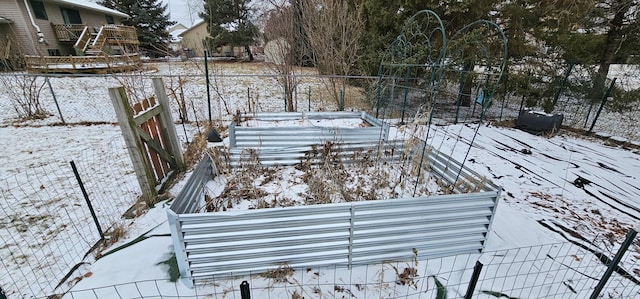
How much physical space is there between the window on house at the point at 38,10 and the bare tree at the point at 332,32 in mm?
14862

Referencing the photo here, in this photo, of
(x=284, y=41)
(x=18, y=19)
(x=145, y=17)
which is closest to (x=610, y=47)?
(x=284, y=41)

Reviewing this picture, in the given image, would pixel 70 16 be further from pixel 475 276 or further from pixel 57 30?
pixel 475 276

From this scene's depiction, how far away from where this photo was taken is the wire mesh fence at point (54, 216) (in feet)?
6.56

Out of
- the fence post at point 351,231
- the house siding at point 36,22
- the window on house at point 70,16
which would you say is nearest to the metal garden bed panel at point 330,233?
the fence post at point 351,231

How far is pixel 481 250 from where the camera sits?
223 cm

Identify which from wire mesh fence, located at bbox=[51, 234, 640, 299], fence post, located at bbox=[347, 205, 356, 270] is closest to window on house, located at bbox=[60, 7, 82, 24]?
wire mesh fence, located at bbox=[51, 234, 640, 299]

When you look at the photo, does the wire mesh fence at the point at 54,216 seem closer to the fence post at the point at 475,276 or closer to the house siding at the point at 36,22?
the fence post at the point at 475,276

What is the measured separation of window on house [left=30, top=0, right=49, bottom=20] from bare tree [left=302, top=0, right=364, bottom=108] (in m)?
14.9

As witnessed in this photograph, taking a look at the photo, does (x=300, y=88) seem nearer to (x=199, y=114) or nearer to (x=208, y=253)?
(x=199, y=114)

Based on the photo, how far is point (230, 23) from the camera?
18.9 meters

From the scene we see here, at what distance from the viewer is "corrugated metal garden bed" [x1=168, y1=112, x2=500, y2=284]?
5.80ft

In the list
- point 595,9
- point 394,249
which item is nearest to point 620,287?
point 394,249

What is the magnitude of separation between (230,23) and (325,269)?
20.8m

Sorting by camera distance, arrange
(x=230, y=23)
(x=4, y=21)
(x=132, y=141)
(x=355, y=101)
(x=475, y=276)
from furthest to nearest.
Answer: (x=230, y=23) < (x=4, y=21) < (x=355, y=101) < (x=132, y=141) < (x=475, y=276)
